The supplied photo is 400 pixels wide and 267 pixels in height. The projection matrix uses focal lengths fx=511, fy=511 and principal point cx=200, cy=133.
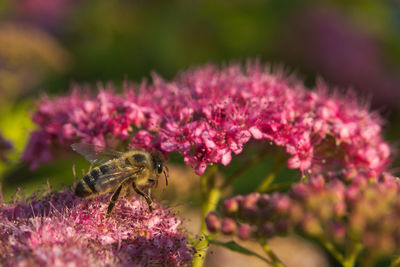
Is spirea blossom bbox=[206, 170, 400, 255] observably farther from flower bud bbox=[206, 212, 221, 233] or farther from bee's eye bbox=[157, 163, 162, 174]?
bee's eye bbox=[157, 163, 162, 174]

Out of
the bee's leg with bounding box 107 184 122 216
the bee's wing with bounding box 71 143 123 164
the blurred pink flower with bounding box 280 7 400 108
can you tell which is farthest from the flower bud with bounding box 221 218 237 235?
the blurred pink flower with bounding box 280 7 400 108

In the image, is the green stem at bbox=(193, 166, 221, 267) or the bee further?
the green stem at bbox=(193, 166, 221, 267)

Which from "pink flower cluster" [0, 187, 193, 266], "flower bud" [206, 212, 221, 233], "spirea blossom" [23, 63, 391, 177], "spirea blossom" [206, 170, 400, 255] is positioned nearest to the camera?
"spirea blossom" [206, 170, 400, 255]

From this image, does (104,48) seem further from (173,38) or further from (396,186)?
(396,186)

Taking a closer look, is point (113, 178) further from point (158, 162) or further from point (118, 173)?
point (158, 162)

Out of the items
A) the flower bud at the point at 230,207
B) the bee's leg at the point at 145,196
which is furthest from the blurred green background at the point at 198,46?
the flower bud at the point at 230,207

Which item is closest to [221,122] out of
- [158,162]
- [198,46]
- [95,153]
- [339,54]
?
[158,162]

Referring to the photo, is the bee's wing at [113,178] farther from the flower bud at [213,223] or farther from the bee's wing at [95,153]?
the flower bud at [213,223]
